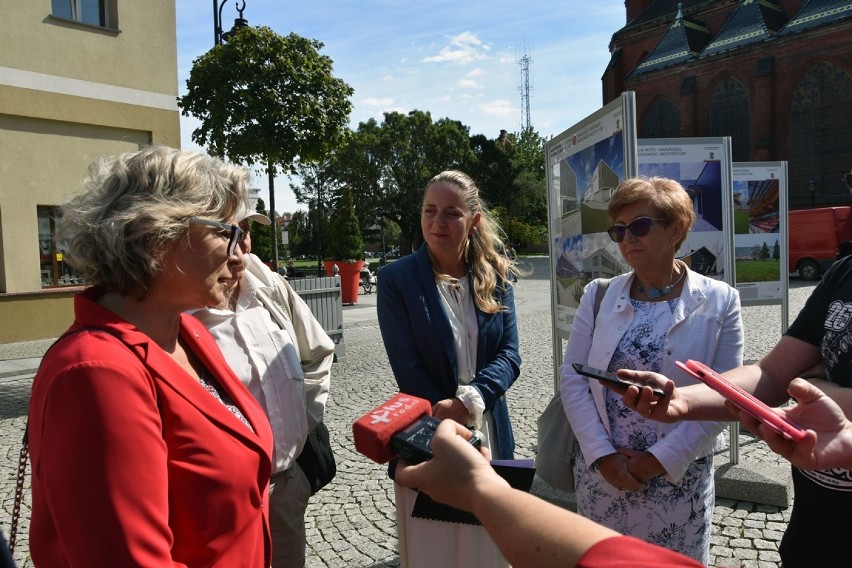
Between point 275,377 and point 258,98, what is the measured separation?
7.99 m

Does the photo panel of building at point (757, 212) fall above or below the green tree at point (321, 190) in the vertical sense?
below

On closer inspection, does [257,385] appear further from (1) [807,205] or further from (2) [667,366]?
(1) [807,205]

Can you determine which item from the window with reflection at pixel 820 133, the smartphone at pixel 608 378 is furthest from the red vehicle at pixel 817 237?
the smartphone at pixel 608 378

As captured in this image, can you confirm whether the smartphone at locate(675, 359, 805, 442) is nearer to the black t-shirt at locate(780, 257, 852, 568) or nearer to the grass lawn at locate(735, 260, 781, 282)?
the black t-shirt at locate(780, 257, 852, 568)

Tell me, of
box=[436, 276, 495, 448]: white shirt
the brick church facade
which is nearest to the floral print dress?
box=[436, 276, 495, 448]: white shirt

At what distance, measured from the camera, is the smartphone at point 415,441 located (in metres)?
1.28

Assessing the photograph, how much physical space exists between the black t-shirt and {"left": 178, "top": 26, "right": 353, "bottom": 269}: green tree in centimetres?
873

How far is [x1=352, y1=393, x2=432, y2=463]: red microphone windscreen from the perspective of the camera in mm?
1346

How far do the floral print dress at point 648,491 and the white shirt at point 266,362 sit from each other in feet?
4.15

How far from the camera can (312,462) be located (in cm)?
271

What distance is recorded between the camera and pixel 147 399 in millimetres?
1323

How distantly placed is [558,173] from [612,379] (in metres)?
3.05

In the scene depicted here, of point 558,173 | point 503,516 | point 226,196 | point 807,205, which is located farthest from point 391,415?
point 807,205

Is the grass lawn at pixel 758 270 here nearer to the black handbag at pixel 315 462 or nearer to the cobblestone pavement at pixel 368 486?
the cobblestone pavement at pixel 368 486
